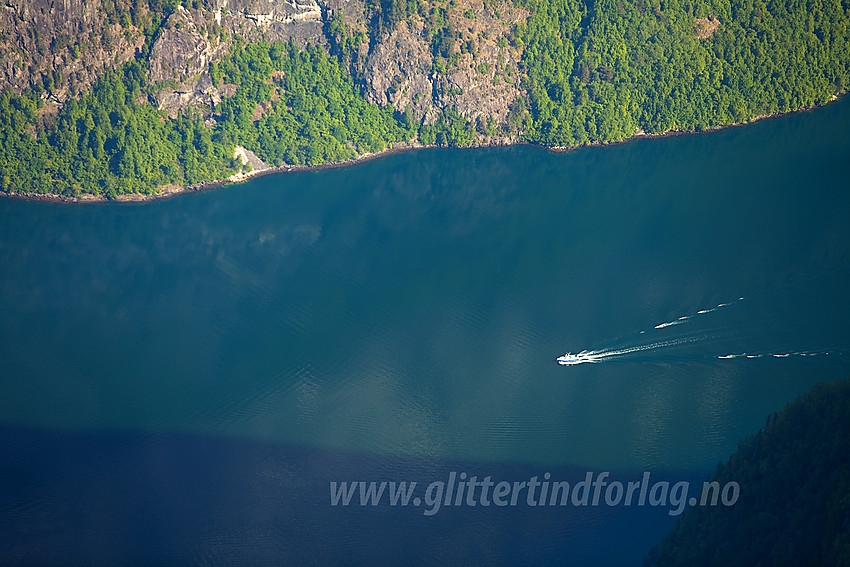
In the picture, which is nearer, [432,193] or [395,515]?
[395,515]

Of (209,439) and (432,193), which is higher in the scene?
(432,193)

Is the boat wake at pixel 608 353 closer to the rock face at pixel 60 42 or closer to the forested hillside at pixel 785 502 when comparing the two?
the forested hillside at pixel 785 502

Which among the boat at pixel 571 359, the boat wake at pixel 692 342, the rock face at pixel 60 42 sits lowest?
the boat at pixel 571 359

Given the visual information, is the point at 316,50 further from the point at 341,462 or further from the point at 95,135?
the point at 341,462

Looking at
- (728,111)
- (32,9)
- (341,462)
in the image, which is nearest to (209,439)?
(341,462)

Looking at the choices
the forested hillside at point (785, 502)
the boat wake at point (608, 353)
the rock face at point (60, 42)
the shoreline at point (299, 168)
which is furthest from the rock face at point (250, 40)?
the forested hillside at point (785, 502)

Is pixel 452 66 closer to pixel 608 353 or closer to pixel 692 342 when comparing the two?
pixel 608 353

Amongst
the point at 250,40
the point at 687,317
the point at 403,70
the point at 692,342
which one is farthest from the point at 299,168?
the point at 692,342

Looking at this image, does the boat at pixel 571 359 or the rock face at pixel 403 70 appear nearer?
the boat at pixel 571 359
